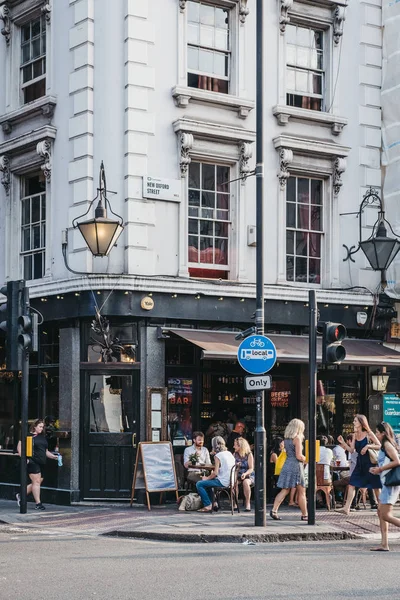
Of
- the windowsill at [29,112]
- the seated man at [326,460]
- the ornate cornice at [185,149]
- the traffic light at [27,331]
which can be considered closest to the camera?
the traffic light at [27,331]

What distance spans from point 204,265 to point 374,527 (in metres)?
6.06

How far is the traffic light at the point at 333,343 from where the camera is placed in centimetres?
1499

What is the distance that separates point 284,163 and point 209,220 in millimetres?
1918

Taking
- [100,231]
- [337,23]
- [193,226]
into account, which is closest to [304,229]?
[193,226]

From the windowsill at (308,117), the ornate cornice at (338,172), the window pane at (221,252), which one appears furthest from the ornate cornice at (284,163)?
the window pane at (221,252)

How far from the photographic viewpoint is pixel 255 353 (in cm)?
1486

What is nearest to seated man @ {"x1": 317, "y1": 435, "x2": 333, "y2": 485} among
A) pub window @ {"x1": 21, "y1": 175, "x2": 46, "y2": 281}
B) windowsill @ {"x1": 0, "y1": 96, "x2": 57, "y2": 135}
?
pub window @ {"x1": 21, "y1": 175, "x2": 46, "y2": 281}

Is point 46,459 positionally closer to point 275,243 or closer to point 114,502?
point 114,502

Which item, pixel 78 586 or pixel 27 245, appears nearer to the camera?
pixel 78 586

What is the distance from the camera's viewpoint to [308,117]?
1991 centimetres

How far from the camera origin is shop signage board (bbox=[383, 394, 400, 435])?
813 inches

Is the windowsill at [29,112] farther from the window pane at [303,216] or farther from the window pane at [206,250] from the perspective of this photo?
the window pane at [303,216]

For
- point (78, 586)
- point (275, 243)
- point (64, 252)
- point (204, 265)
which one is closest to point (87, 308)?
point (64, 252)

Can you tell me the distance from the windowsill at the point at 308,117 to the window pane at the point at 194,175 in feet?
6.44
